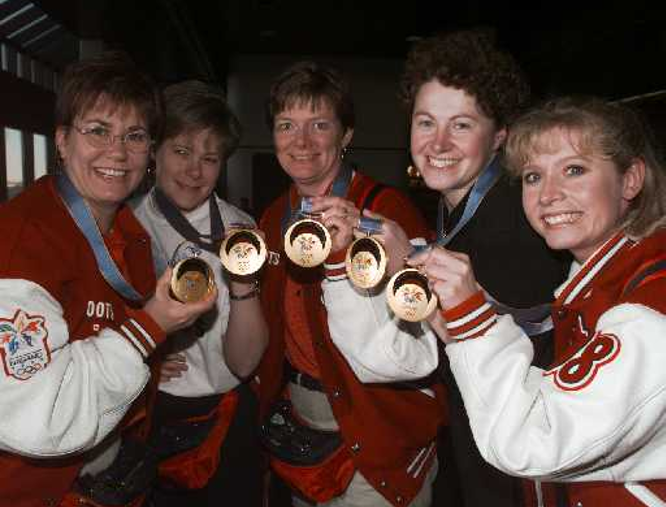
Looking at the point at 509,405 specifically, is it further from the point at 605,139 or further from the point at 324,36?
the point at 324,36

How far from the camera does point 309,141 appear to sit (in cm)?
257

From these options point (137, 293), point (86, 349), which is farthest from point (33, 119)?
point (86, 349)

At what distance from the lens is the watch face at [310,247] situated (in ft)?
6.71

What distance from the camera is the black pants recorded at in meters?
2.80

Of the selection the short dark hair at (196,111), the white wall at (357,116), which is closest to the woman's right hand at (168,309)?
the short dark hair at (196,111)

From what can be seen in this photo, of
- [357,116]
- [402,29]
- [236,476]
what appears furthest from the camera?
[357,116]

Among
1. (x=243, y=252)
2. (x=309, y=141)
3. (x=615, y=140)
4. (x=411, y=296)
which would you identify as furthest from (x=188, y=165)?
(x=615, y=140)

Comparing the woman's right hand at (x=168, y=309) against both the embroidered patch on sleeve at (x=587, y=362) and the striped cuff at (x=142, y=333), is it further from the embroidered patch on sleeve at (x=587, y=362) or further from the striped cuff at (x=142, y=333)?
the embroidered patch on sleeve at (x=587, y=362)

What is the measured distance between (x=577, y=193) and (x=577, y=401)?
2.13 feet

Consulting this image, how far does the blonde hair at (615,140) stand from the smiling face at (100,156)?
1384 millimetres

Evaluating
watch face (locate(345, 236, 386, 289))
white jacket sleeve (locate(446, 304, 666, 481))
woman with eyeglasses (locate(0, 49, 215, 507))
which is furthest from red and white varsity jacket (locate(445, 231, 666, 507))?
woman with eyeglasses (locate(0, 49, 215, 507))

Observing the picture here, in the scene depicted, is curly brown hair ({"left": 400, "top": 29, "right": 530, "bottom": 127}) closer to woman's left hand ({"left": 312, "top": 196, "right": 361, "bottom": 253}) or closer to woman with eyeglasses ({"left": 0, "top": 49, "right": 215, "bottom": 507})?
woman's left hand ({"left": 312, "top": 196, "right": 361, "bottom": 253})

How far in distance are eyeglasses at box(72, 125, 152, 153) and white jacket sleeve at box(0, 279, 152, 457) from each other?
644 millimetres

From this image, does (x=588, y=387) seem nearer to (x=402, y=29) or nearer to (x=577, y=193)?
(x=577, y=193)
